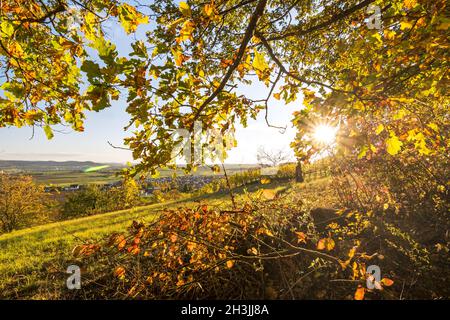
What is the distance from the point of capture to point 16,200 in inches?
883

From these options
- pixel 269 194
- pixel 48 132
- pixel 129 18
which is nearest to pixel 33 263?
pixel 48 132

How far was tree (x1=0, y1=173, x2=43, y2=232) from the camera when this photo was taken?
21734 millimetres

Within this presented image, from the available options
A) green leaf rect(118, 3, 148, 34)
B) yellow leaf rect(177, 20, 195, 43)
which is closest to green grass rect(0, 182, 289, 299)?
Answer: yellow leaf rect(177, 20, 195, 43)

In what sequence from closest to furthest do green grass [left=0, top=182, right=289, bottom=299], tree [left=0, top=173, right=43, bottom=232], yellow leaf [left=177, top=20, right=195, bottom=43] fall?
yellow leaf [left=177, top=20, right=195, bottom=43]
green grass [left=0, top=182, right=289, bottom=299]
tree [left=0, top=173, right=43, bottom=232]

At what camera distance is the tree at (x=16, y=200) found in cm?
2173

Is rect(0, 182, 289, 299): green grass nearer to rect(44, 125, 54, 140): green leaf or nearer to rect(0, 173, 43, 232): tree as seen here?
rect(44, 125, 54, 140): green leaf

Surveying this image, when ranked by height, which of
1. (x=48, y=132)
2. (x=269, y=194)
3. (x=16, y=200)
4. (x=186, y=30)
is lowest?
(x=16, y=200)

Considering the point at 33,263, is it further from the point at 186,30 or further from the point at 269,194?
the point at 186,30

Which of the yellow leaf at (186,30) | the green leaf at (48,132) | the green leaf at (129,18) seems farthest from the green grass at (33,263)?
the green leaf at (129,18)

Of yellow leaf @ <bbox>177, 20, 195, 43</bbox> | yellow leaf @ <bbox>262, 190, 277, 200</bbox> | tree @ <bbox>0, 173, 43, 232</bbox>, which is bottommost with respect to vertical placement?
tree @ <bbox>0, 173, 43, 232</bbox>

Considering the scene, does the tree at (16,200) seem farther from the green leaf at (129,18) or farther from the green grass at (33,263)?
the green leaf at (129,18)

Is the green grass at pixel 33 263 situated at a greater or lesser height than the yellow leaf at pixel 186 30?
lesser

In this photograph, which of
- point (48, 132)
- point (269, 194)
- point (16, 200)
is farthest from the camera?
point (16, 200)
